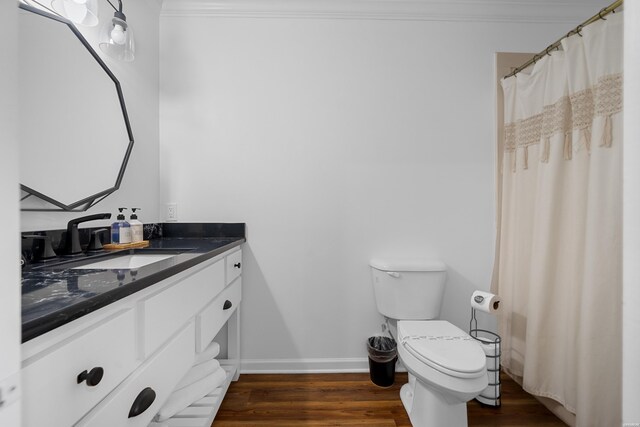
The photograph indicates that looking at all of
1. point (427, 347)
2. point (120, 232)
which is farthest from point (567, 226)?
point (120, 232)

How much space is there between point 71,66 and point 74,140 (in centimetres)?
32

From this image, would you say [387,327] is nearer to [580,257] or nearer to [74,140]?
[580,257]

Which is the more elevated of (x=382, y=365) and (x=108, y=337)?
(x=108, y=337)

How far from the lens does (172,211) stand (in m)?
1.71

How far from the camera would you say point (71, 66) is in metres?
1.11

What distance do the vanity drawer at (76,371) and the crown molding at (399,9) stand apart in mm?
1913

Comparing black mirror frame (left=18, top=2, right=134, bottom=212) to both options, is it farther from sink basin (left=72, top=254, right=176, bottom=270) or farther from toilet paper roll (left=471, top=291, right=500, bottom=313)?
toilet paper roll (left=471, top=291, right=500, bottom=313)

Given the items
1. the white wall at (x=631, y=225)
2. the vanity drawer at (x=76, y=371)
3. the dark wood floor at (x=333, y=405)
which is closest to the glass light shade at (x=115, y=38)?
the vanity drawer at (x=76, y=371)

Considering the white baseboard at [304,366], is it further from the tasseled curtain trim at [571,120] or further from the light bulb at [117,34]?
the light bulb at [117,34]

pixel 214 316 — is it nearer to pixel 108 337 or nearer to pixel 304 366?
pixel 108 337

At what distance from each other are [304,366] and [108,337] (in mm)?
1411

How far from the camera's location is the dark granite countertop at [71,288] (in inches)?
17.3

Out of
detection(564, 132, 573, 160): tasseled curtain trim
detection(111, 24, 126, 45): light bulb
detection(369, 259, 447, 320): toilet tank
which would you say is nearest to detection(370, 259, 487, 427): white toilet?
detection(369, 259, 447, 320): toilet tank

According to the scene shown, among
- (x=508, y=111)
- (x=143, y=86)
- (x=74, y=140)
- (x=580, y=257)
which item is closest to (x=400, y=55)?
(x=508, y=111)
